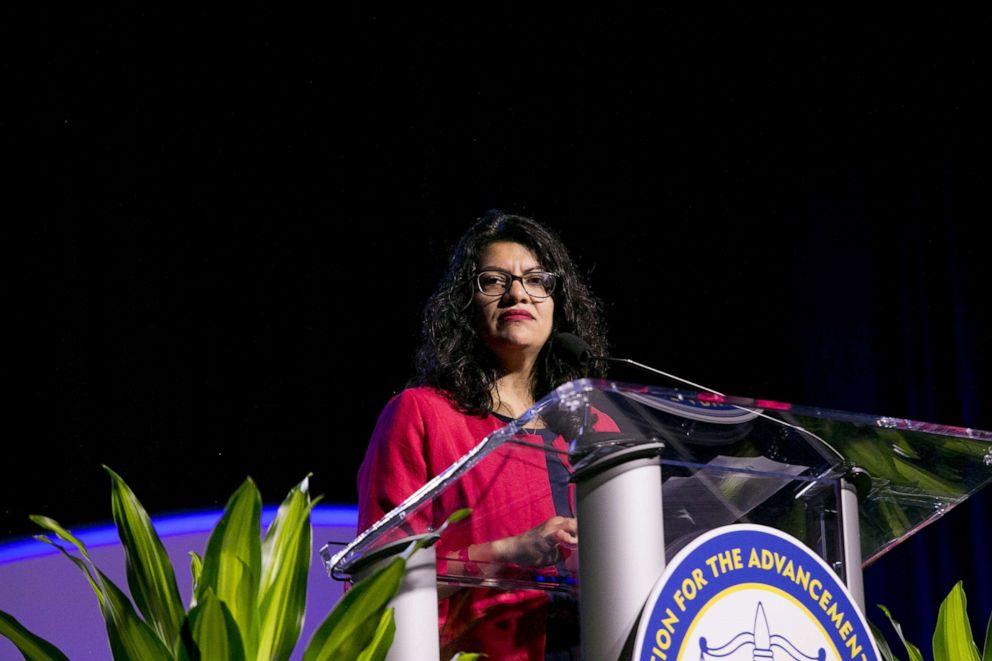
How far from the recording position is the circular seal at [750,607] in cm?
95

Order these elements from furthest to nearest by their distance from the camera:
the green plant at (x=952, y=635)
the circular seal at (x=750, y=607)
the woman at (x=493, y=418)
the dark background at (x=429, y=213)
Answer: the dark background at (x=429, y=213)
the green plant at (x=952, y=635)
the woman at (x=493, y=418)
the circular seal at (x=750, y=607)

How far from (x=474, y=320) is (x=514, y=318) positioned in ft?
0.45

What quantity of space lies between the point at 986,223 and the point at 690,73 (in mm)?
1088

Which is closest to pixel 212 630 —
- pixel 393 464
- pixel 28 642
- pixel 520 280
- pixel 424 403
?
pixel 28 642

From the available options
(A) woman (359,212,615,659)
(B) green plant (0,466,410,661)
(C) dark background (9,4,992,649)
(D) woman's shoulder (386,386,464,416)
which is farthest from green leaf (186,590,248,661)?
(C) dark background (9,4,992,649)

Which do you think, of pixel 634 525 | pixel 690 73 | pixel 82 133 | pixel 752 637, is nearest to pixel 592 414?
pixel 634 525

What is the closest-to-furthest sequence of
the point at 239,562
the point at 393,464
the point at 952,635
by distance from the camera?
the point at 239,562, the point at 952,635, the point at 393,464

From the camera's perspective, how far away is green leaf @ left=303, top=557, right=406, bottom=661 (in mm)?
1039

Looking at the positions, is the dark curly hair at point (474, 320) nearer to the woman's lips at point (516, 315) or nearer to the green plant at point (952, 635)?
the woman's lips at point (516, 315)

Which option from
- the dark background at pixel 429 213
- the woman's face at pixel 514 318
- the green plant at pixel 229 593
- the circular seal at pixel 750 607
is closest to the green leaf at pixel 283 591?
the green plant at pixel 229 593

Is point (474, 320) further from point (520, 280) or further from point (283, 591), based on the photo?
Answer: point (283, 591)

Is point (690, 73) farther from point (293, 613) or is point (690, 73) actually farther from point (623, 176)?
point (293, 613)

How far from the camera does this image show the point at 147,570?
1.14 meters

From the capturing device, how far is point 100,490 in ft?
8.82
